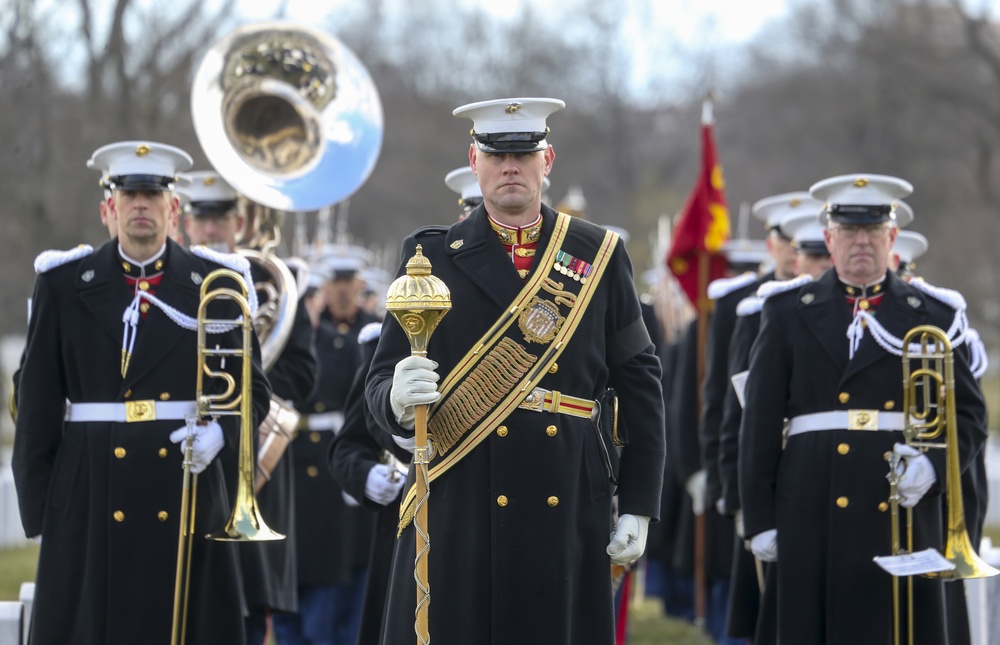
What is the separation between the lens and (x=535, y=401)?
562 cm

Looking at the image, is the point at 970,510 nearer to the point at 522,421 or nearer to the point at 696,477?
the point at 522,421

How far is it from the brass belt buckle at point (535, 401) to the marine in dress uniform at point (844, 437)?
1.93 metres

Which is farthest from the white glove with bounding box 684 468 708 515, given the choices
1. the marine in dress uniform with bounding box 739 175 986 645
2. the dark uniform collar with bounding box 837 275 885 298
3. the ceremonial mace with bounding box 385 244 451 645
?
the ceremonial mace with bounding box 385 244 451 645

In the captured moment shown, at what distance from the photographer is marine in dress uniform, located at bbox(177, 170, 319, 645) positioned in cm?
827

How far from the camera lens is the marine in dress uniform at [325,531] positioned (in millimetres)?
10000

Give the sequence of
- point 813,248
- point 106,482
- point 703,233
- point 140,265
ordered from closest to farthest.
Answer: point 106,482 < point 140,265 < point 813,248 < point 703,233

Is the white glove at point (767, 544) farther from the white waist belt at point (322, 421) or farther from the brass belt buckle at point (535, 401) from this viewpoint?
the white waist belt at point (322, 421)

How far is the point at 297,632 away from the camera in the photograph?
992 centimetres

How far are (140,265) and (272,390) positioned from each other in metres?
1.54

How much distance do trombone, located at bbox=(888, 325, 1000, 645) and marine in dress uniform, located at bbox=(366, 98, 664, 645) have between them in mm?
1666

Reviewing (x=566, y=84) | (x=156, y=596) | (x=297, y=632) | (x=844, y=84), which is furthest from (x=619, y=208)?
(x=156, y=596)

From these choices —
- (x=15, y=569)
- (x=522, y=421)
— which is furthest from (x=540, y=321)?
(x=15, y=569)

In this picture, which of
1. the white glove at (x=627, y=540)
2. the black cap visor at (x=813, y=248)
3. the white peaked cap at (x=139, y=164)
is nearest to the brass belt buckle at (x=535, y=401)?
the white glove at (x=627, y=540)

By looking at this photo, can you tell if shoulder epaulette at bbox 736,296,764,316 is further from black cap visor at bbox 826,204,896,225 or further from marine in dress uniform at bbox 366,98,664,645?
marine in dress uniform at bbox 366,98,664,645
